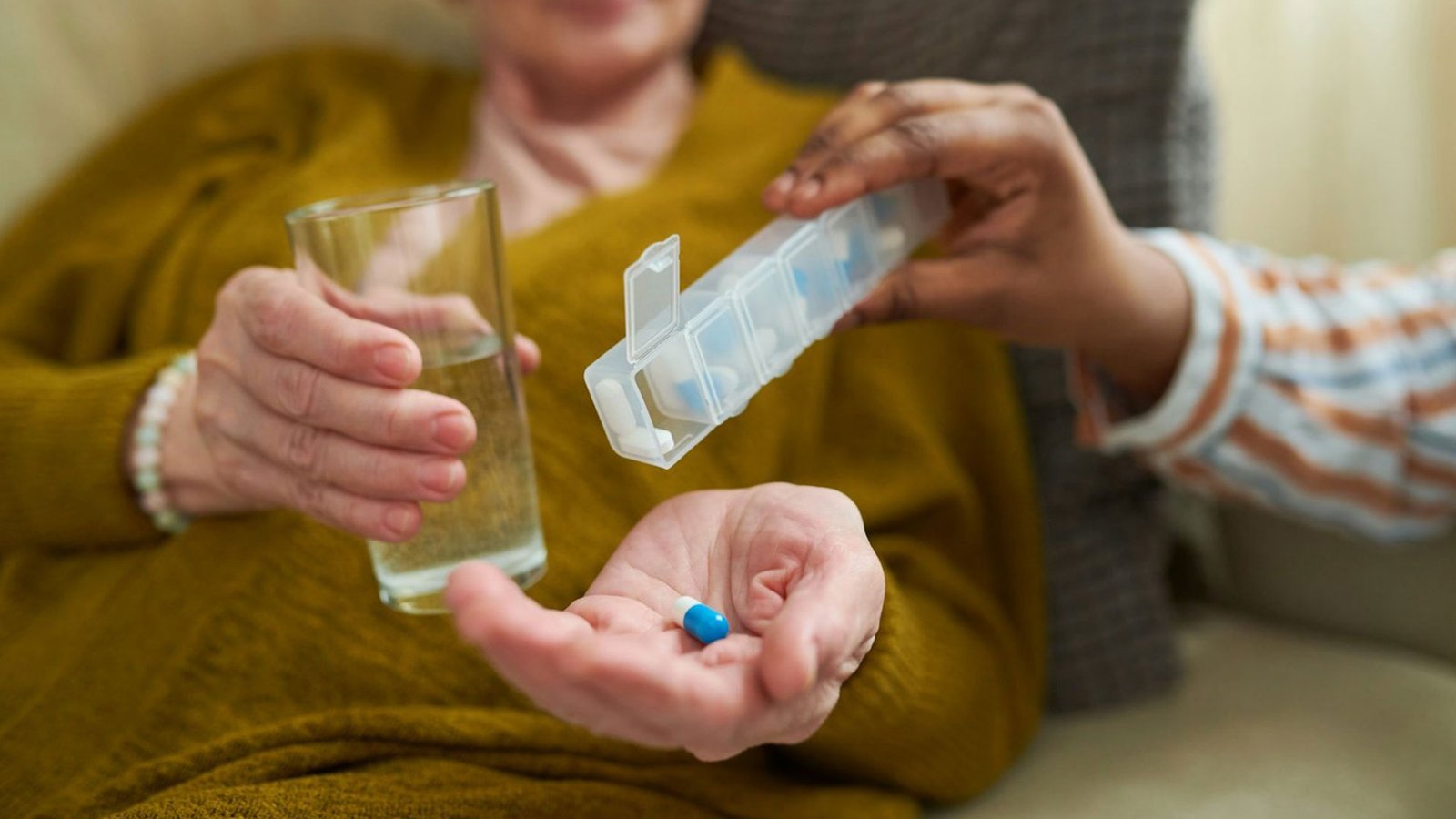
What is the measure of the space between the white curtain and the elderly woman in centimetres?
46

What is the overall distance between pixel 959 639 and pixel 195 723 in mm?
374

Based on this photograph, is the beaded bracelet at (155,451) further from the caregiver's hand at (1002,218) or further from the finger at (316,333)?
the caregiver's hand at (1002,218)

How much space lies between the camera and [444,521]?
43cm

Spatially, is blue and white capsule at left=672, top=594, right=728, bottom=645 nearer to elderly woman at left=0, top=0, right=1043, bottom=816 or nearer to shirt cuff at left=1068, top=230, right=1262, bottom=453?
elderly woman at left=0, top=0, right=1043, bottom=816

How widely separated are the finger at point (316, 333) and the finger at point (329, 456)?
0.03 m

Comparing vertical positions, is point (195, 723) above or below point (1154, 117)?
below

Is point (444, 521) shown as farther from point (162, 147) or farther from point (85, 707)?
point (162, 147)

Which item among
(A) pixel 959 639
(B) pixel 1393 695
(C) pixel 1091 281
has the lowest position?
(B) pixel 1393 695

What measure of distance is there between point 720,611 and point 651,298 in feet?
0.36

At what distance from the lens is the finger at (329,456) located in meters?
0.42

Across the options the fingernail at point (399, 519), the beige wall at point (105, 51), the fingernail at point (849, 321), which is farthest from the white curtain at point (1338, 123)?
the fingernail at point (399, 519)

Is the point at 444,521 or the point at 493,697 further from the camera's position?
the point at 493,697

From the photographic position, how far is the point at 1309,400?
65cm

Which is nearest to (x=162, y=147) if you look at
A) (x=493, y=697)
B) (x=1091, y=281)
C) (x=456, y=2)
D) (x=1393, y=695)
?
(x=456, y=2)
